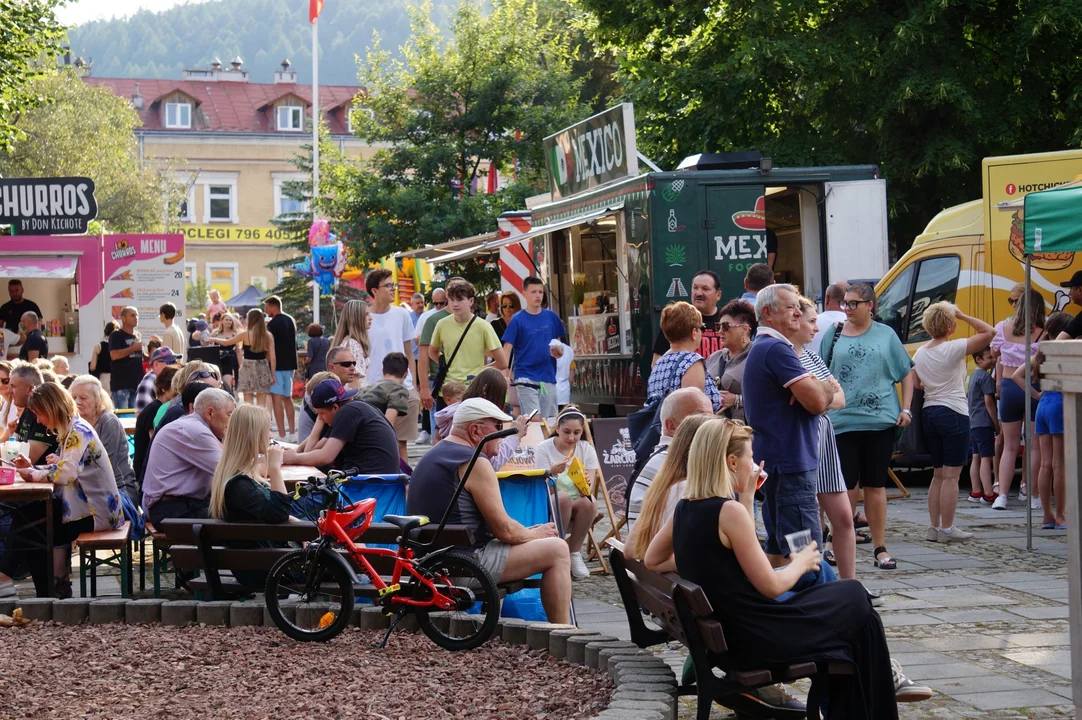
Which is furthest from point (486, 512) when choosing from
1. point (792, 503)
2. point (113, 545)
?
point (113, 545)

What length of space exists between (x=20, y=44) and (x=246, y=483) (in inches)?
817

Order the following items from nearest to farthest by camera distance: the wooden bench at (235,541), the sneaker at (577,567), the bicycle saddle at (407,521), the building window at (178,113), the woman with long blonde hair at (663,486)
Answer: the woman with long blonde hair at (663,486), the bicycle saddle at (407,521), the wooden bench at (235,541), the sneaker at (577,567), the building window at (178,113)

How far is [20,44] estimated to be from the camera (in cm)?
2503

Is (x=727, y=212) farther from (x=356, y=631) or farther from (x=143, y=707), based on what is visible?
(x=143, y=707)

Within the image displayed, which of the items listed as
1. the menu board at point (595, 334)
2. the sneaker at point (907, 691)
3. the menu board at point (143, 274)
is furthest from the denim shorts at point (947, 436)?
the menu board at point (143, 274)

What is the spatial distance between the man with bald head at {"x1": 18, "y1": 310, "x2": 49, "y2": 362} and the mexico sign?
6.80 meters

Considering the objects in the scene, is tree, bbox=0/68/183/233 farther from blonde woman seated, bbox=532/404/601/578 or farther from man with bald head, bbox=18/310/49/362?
blonde woman seated, bbox=532/404/601/578

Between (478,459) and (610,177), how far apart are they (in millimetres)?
9063

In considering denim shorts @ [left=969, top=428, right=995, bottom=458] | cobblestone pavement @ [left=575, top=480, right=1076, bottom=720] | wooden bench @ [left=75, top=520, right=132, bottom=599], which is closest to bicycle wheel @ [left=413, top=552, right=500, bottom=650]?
cobblestone pavement @ [left=575, top=480, right=1076, bottom=720]

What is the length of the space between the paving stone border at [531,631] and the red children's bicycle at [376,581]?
18 centimetres

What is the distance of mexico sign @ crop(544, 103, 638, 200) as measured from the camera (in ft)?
48.4

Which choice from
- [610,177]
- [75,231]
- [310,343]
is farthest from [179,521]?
[75,231]

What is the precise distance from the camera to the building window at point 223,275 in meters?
70.4

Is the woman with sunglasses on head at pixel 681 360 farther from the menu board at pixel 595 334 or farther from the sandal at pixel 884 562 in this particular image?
the menu board at pixel 595 334
